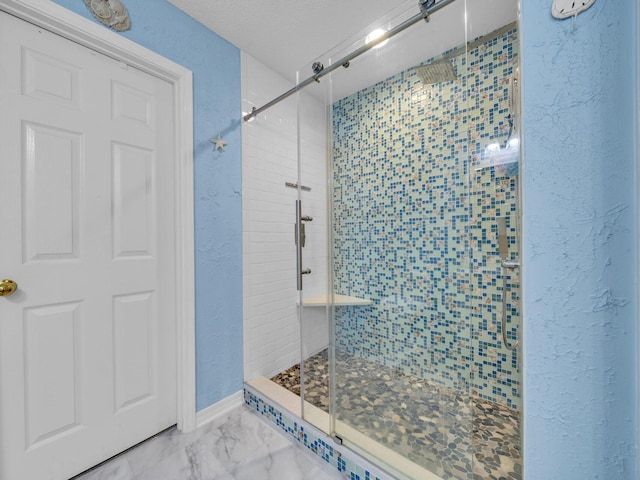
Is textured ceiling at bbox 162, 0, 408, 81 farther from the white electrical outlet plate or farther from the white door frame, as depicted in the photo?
the white electrical outlet plate

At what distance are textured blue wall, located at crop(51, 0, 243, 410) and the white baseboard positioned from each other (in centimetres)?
3

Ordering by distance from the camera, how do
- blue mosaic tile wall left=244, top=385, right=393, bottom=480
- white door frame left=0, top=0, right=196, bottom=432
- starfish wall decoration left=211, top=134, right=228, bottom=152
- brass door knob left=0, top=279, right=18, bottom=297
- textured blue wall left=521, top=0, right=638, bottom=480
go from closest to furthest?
textured blue wall left=521, top=0, right=638, bottom=480, brass door knob left=0, top=279, right=18, bottom=297, blue mosaic tile wall left=244, top=385, right=393, bottom=480, white door frame left=0, top=0, right=196, bottom=432, starfish wall decoration left=211, top=134, right=228, bottom=152

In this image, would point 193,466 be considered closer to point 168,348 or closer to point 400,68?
point 168,348

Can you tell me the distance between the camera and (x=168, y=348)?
5.02 ft

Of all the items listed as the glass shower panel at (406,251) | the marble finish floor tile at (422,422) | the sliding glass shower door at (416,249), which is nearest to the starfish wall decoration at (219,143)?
the sliding glass shower door at (416,249)

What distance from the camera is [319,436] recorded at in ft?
4.39

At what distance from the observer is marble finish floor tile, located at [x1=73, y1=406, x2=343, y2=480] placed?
1.23m

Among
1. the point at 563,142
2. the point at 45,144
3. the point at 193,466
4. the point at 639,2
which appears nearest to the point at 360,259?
the point at 563,142

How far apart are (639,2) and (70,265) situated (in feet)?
6.64

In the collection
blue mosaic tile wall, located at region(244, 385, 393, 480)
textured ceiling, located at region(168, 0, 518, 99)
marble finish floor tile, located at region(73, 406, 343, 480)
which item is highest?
textured ceiling, located at region(168, 0, 518, 99)

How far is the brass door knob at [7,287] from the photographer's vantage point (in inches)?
40.9

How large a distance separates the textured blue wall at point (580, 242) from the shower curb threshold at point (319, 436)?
0.51 metres

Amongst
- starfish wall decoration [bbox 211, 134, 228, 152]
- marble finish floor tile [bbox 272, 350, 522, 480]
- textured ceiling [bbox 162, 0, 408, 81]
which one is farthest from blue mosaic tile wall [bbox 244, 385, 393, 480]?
textured ceiling [bbox 162, 0, 408, 81]

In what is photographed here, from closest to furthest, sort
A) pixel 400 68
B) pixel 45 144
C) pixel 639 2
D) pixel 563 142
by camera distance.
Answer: pixel 639 2
pixel 563 142
pixel 45 144
pixel 400 68
